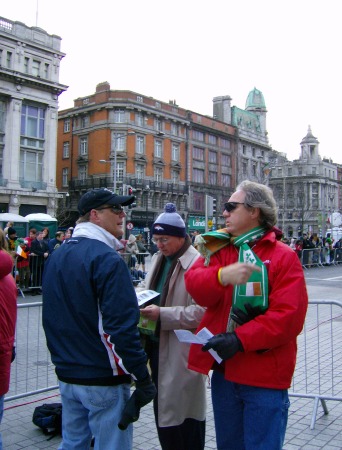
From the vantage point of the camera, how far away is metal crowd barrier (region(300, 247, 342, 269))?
2456 centimetres

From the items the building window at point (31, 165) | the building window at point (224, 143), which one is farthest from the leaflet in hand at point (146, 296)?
the building window at point (224, 143)

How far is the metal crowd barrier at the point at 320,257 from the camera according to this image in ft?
80.6

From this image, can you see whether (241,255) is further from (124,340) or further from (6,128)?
(6,128)

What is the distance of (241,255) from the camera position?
2586 mm

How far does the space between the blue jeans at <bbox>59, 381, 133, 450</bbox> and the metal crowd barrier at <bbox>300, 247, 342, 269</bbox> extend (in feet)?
73.4

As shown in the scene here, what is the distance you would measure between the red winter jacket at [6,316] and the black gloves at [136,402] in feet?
4.06

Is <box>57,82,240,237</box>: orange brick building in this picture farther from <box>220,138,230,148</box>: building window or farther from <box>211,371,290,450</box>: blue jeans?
<box>211,371,290,450</box>: blue jeans

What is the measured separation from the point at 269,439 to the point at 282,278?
88cm

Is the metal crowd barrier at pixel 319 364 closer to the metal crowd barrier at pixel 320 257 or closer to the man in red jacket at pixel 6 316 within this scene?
the man in red jacket at pixel 6 316

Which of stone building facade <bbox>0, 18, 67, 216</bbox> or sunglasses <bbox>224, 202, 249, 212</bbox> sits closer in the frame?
sunglasses <bbox>224, 202, 249, 212</bbox>

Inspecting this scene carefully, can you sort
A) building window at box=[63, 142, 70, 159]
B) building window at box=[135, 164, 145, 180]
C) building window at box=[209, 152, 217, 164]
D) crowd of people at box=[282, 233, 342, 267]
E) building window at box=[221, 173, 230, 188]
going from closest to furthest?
crowd of people at box=[282, 233, 342, 267], building window at box=[135, 164, 145, 180], building window at box=[63, 142, 70, 159], building window at box=[209, 152, 217, 164], building window at box=[221, 173, 230, 188]

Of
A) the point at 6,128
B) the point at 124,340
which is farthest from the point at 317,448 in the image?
the point at 6,128

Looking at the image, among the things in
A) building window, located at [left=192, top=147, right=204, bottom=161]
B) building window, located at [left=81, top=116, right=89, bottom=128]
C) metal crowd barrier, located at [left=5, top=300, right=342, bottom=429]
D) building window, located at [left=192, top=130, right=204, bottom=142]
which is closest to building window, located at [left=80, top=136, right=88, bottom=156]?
building window, located at [left=81, top=116, right=89, bottom=128]

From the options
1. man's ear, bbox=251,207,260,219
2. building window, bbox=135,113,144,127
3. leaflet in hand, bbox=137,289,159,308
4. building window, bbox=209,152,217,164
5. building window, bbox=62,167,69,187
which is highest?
building window, bbox=135,113,144,127
